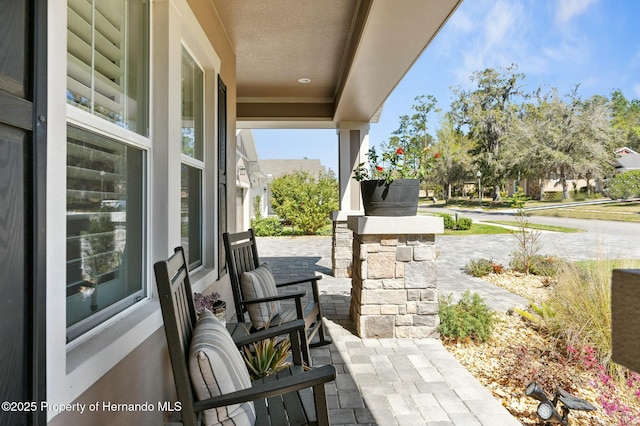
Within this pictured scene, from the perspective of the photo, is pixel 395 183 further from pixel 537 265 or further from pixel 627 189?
pixel 627 189

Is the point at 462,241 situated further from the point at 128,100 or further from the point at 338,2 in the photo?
the point at 128,100

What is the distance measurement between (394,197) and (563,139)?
25188 millimetres

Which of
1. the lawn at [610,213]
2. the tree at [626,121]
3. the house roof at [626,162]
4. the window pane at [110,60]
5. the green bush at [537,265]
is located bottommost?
the green bush at [537,265]

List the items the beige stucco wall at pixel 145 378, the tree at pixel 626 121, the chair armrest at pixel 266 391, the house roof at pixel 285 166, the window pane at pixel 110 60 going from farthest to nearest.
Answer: the house roof at pixel 285 166, the tree at pixel 626 121, the window pane at pixel 110 60, the beige stucco wall at pixel 145 378, the chair armrest at pixel 266 391

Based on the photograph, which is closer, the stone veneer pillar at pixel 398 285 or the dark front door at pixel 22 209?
the dark front door at pixel 22 209

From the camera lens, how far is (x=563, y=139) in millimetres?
23875

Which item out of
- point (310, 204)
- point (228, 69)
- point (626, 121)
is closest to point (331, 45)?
point (228, 69)

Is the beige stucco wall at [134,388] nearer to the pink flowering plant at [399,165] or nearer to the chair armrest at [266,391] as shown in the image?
the chair armrest at [266,391]

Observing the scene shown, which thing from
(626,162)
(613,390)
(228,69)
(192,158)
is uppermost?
(626,162)

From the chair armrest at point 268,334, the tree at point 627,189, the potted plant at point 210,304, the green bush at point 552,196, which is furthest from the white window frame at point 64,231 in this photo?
the green bush at point 552,196

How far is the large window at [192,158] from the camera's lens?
9.09ft

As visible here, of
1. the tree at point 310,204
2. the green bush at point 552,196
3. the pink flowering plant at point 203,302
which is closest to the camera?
the pink flowering plant at point 203,302

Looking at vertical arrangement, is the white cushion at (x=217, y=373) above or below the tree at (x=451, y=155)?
below

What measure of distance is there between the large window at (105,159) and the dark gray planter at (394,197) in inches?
78.7
